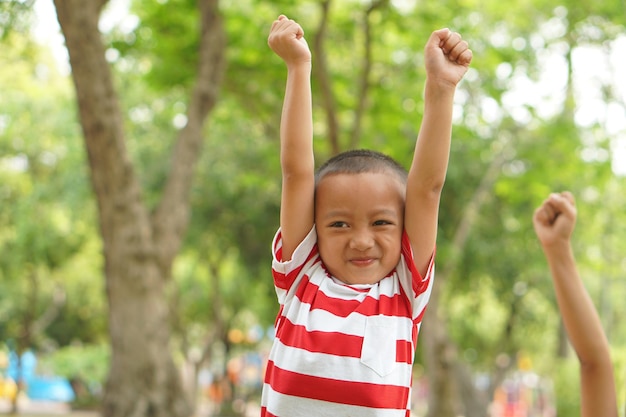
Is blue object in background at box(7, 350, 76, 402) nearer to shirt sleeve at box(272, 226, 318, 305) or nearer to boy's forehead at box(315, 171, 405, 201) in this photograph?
shirt sleeve at box(272, 226, 318, 305)

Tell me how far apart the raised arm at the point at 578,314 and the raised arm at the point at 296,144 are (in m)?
0.69

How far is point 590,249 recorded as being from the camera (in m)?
18.4

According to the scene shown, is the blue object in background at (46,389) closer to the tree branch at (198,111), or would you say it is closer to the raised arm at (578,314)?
the tree branch at (198,111)

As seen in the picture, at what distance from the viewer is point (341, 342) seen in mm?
1788

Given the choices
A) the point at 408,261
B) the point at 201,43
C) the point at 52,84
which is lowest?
the point at 408,261

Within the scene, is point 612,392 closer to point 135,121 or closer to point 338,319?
point 338,319

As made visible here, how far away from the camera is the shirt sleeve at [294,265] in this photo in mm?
1951

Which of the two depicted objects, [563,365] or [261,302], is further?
[261,302]

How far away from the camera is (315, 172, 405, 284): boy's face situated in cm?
189

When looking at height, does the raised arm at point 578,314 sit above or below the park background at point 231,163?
below

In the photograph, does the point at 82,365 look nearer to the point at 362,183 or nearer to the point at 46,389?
the point at 46,389

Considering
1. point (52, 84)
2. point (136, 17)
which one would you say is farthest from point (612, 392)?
point (52, 84)

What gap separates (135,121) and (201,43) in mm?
8117

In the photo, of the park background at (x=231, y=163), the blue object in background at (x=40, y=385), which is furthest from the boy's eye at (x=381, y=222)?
the blue object in background at (x=40, y=385)
